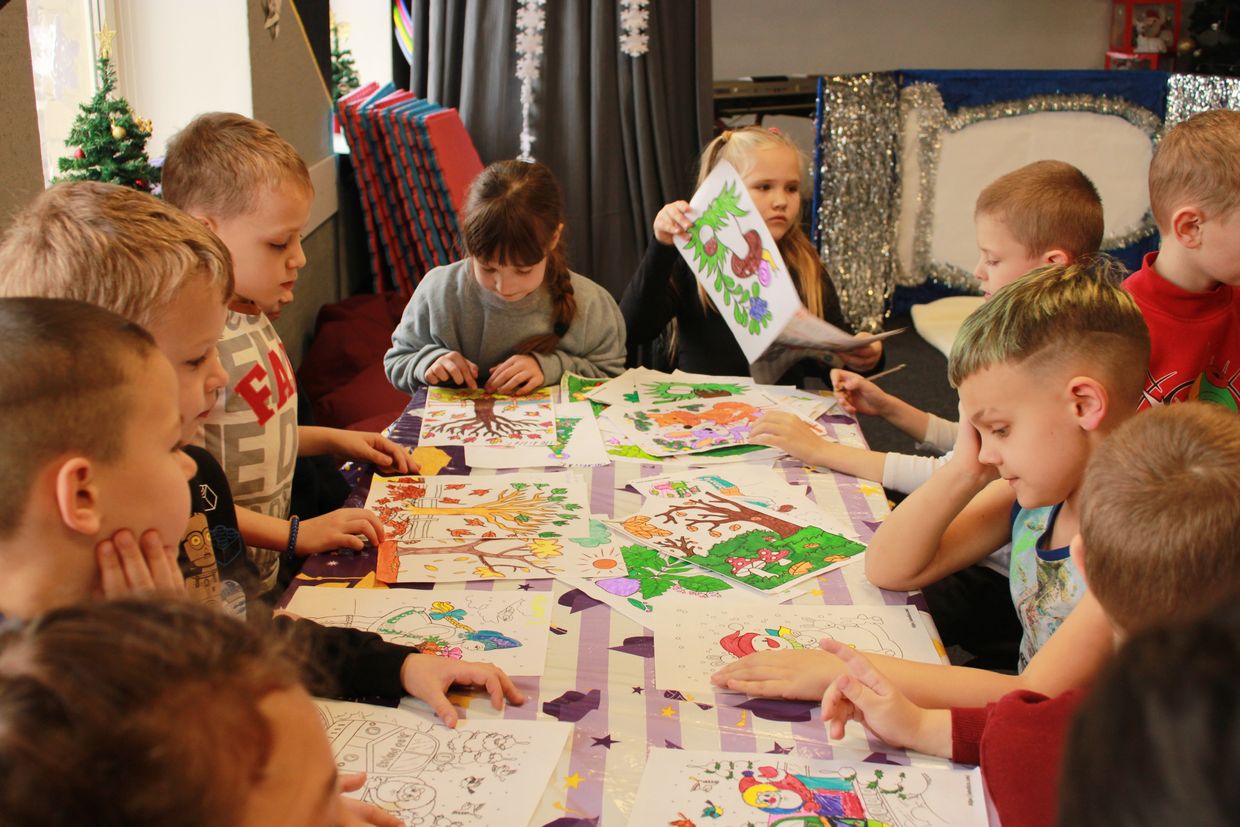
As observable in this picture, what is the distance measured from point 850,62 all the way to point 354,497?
15.5 ft

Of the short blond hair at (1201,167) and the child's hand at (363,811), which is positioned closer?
the child's hand at (363,811)

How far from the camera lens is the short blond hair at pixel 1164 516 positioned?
0.86m

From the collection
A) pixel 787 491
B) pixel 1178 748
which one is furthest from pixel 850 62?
pixel 1178 748

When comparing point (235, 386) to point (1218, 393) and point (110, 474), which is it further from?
point (1218, 393)

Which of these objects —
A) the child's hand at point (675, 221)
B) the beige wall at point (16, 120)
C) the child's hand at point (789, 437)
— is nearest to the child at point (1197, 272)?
the child's hand at point (789, 437)

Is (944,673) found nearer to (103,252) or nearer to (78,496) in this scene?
(78,496)

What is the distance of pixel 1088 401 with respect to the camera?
131 cm

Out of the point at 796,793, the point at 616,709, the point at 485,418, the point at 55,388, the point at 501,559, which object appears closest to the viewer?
the point at 55,388

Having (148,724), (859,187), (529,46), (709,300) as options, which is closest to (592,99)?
(529,46)

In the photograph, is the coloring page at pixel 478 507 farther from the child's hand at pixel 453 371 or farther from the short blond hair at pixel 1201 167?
the short blond hair at pixel 1201 167

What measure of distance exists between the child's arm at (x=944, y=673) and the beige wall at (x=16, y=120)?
1.29 metres

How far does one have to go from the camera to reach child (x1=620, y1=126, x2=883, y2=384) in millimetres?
2445

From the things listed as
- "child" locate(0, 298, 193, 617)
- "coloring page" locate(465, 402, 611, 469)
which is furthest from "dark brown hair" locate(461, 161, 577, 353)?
"child" locate(0, 298, 193, 617)

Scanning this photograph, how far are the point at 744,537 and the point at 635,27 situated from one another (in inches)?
108
